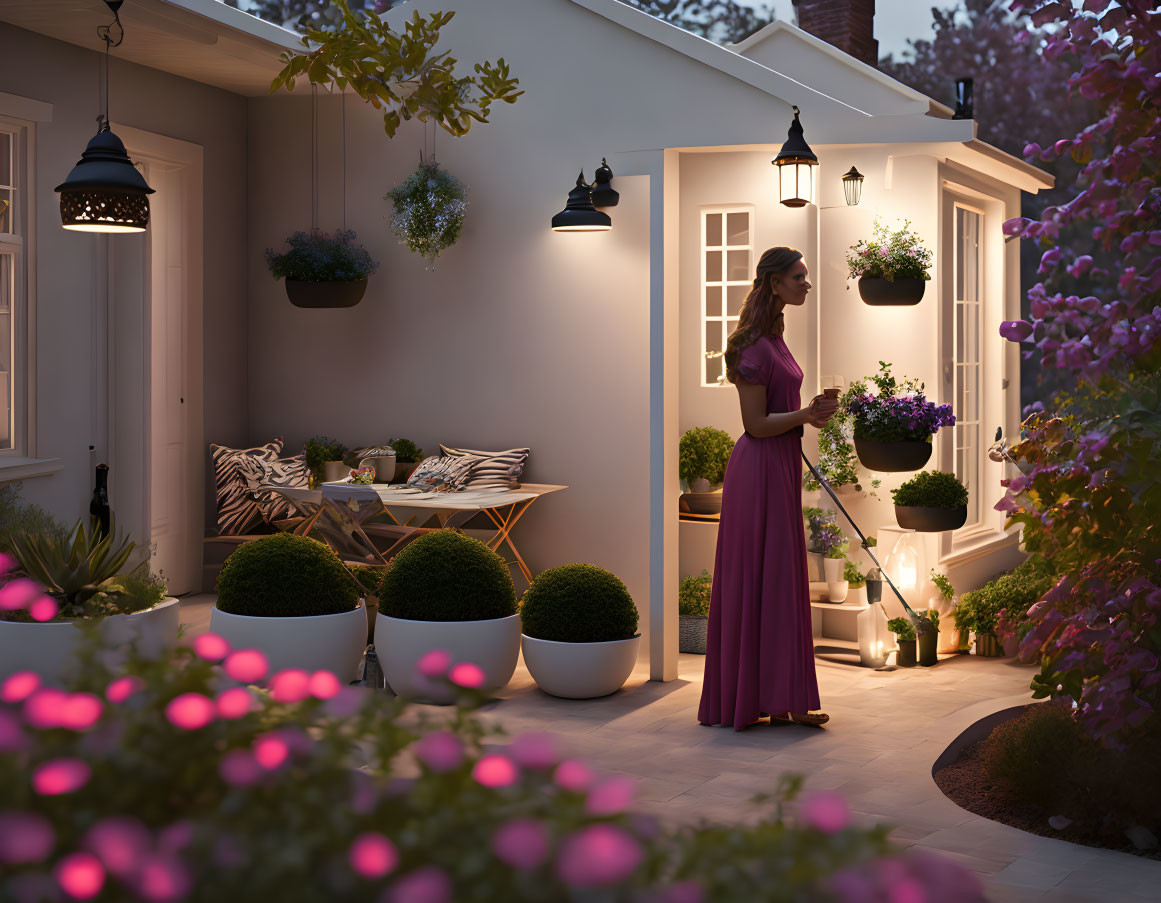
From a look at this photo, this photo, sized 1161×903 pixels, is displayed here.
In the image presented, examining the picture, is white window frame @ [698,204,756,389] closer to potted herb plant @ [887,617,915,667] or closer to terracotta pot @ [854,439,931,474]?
terracotta pot @ [854,439,931,474]

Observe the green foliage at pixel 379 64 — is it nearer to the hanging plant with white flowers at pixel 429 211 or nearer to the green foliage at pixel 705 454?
the hanging plant with white flowers at pixel 429 211

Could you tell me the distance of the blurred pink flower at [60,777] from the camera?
1.19m

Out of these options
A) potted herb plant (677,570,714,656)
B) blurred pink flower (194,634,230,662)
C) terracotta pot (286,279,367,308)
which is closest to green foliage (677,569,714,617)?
potted herb plant (677,570,714,656)

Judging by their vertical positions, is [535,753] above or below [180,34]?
below

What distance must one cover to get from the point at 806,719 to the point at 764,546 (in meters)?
0.81

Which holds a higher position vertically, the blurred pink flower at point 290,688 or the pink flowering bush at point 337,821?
the blurred pink flower at point 290,688

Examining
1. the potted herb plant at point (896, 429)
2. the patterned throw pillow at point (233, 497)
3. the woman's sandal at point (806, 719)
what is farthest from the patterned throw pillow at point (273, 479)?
the woman's sandal at point (806, 719)

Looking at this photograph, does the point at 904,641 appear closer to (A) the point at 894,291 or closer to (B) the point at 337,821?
(A) the point at 894,291

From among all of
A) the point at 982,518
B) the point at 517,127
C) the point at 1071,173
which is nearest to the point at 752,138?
the point at 517,127

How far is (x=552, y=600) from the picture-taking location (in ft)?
19.3

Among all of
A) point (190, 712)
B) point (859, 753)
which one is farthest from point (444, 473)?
point (190, 712)

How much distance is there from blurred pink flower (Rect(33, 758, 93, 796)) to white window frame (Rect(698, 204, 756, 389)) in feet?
21.1

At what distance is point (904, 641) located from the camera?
6812mm

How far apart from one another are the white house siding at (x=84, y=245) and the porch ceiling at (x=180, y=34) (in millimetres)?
144
